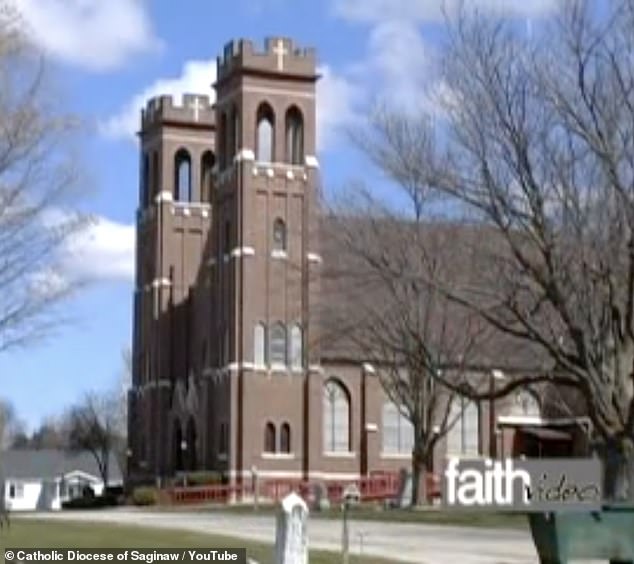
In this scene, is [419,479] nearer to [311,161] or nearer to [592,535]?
[311,161]

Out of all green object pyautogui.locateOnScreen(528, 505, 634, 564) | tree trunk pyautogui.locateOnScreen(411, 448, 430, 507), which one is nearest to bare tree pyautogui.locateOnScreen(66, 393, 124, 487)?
tree trunk pyautogui.locateOnScreen(411, 448, 430, 507)

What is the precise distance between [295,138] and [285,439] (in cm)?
1613

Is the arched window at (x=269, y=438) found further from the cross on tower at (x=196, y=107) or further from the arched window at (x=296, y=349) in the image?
the cross on tower at (x=196, y=107)

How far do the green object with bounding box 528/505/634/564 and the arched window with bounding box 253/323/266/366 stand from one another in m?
62.3

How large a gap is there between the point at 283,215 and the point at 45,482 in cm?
4345

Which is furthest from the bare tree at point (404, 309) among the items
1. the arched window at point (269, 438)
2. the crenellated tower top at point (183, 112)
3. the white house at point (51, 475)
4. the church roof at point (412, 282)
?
the white house at point (51, 475)

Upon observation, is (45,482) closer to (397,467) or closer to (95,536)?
(397,467)

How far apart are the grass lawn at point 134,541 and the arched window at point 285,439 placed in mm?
45602

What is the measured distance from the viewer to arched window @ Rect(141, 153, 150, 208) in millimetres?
94938

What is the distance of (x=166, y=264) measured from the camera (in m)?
93.1

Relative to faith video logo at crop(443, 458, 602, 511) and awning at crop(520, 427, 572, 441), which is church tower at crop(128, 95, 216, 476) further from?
faith video logo at crop(443, 458, 602, 511)

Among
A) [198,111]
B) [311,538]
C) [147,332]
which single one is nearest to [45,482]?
[147,332]

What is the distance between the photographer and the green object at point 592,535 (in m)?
18.0

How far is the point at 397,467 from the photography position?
82562 mm
